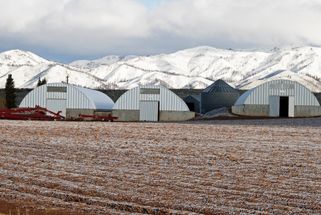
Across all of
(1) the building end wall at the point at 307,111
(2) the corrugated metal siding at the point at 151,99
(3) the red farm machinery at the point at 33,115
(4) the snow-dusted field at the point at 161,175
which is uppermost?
(2) the corrugated metal siding at the point at 151,99

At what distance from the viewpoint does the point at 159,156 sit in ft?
72.2

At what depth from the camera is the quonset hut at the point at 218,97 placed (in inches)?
3095

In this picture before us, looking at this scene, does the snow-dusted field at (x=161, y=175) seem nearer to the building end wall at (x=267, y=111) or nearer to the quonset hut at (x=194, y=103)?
the building end wall at (x=267, y=111)

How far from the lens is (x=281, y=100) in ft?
204

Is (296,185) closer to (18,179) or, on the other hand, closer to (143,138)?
(18,179)

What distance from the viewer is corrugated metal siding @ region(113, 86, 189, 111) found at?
58719mm

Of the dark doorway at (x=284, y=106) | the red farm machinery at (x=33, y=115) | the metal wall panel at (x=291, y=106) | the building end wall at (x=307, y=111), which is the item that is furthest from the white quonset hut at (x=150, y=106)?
the building end wall at (x=307, y=111)

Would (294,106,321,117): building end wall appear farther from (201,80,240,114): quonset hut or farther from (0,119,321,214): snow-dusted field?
(0,119,321,214): snow-dusted field

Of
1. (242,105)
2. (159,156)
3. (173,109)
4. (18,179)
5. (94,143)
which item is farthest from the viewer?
(242,105)

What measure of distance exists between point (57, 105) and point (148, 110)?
8369 millimetres

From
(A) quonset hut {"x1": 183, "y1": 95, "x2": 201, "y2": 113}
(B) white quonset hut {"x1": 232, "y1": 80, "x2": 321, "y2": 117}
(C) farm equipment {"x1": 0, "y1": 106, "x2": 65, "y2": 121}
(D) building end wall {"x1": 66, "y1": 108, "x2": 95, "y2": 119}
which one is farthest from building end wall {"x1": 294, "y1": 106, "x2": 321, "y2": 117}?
(C) farm equipment {"x1": 0, "y1": 106, "x2": 65, "y2": 121}

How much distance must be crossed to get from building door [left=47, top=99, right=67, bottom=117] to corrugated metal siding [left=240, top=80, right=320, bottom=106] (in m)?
17.5

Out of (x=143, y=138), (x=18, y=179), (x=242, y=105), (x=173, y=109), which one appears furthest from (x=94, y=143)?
(x=242, y=105)

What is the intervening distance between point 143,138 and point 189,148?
5.32 metres
